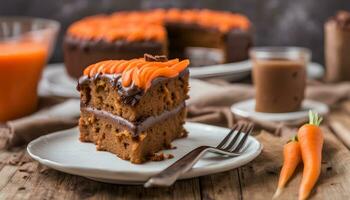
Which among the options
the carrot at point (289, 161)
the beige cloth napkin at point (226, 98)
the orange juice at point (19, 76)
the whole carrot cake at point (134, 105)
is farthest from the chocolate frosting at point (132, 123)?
the orange juice at point (19, 76)

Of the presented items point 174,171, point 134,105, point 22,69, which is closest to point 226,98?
point 22,69

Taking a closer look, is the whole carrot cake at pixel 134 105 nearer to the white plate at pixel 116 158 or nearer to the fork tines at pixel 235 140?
the white plate at pixel 116 158

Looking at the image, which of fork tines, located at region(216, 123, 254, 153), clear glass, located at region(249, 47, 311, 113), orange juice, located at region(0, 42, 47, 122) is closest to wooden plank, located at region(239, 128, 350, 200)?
fork tines, located at region(216, 123, 254, 153)

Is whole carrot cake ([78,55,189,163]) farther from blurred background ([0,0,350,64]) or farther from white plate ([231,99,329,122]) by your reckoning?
blurred background ([0,0,350,64])

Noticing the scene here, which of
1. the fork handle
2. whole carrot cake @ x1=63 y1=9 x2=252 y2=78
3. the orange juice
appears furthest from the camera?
whole carrot cake @ x1=63 y1=9 x2=252 y2=78

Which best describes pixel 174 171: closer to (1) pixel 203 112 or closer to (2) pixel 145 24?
(1) pixel 203 112

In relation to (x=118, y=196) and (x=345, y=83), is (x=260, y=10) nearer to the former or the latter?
(x=345, y=83)
